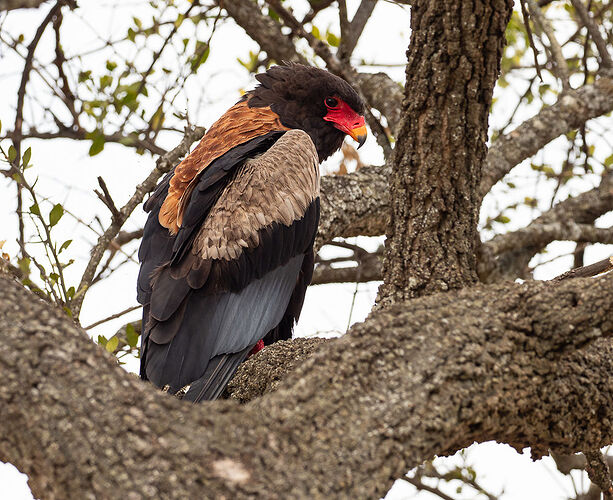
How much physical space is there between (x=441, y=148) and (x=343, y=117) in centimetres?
174

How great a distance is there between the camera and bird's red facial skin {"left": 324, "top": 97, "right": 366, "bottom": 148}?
173 inches

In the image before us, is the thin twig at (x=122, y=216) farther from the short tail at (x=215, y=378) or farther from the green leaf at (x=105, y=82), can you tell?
the green leaf at (x=105, y=82)

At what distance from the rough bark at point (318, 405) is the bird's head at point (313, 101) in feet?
8.44

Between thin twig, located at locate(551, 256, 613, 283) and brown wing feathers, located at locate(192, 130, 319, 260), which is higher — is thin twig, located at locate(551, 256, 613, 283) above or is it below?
below

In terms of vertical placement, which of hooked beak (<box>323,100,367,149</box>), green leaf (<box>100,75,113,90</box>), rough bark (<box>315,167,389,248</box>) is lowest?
rough bark (<box>315,167,389,248</box>)

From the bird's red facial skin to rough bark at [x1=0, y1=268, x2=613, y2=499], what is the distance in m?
2.54

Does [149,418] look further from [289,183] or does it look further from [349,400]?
[289,183]

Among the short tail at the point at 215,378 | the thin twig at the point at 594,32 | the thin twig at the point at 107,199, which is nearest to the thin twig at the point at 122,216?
the thin twig at the point at 107,199

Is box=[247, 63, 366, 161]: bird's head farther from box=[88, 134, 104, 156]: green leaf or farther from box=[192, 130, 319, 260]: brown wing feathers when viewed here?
box=[88, 134, 104, 156]: green leaf

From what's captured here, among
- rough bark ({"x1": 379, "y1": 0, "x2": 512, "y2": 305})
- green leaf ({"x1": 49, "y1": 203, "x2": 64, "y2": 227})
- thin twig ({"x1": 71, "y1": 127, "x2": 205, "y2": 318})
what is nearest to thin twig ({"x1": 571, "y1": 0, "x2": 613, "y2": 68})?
rough bark ({"x1": 379, "y1": 0, "x2": 512, "y2": 305})

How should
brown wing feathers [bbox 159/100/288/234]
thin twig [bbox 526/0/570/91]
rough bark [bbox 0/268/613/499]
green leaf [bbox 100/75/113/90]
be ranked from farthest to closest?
green leaf [bbox 100/75/113/90], thin twig [bbox 526/0/570/91], brown wing feathers [bbox 159/100/288/234], rough bark [bbox 0/268/613/499]

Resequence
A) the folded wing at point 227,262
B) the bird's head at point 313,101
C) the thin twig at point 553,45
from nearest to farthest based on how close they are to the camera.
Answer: the folded wing at point 227,262 → the thin twig at point 553,45 → the bird's head at point 313,101

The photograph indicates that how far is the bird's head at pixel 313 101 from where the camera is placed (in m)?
4.35

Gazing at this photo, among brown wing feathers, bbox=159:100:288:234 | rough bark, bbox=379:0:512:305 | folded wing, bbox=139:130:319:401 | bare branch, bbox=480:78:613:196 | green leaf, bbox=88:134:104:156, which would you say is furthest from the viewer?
bare branch, bbox=480:78:613:196
